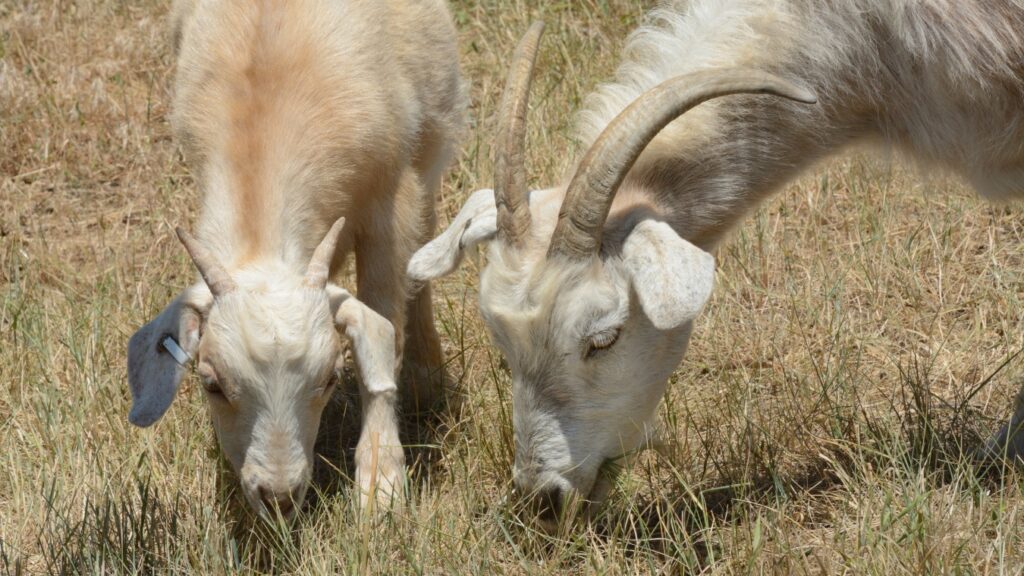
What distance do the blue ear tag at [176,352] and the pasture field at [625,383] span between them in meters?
0.46

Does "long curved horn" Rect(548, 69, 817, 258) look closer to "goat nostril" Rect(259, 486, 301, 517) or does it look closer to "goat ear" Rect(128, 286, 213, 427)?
"goat nostril" Rect(259, 486, 301, 517)

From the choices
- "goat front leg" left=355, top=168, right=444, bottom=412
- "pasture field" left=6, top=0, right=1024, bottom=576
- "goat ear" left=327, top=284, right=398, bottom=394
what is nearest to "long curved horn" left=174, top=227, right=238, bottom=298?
"goat ear" left=327, top=284, right=398, bottom=394

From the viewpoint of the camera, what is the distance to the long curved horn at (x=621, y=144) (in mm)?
3811

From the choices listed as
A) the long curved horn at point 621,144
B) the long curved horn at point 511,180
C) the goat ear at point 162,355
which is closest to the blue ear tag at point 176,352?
the goat ear at point 162,355

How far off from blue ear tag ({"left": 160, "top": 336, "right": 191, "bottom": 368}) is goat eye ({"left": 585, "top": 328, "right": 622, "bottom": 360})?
1401 mm

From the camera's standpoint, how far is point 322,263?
4.54 m

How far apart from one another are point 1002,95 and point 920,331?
1713mm

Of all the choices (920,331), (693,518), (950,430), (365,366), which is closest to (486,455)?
(365,366)

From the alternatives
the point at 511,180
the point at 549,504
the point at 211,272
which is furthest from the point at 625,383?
the point at 211,272

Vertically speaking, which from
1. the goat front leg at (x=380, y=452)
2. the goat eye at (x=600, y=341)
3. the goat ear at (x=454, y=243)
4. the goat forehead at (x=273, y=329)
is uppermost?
the goat ear at (x=454, y=243)

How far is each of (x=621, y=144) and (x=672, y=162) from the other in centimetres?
49

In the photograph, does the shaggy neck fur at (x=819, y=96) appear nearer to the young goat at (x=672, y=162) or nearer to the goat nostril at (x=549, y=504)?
the young goat at (x=672, y=162)

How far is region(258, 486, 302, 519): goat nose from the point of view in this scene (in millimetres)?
4352

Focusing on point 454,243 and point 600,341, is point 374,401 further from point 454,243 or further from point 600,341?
point 600,341
